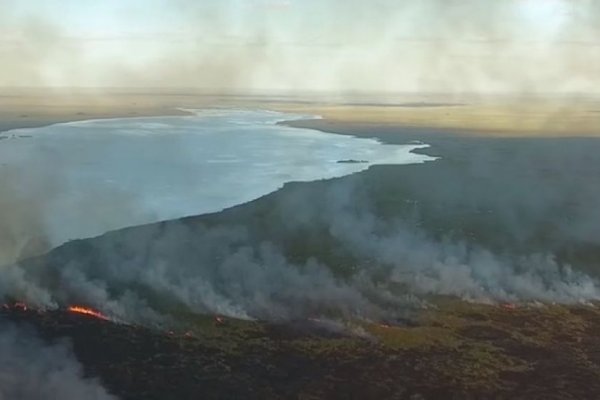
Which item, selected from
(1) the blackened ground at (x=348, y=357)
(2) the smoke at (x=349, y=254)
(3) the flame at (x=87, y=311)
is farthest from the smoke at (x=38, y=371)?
(2) the smoke at (x=349, y=254)

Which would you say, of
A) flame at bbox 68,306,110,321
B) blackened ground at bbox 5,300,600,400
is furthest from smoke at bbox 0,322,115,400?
flame at bbox 68,306,110,321

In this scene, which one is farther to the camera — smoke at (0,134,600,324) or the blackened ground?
smoke at (0,134,600,324)

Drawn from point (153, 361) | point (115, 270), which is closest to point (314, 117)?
point (115, 270)

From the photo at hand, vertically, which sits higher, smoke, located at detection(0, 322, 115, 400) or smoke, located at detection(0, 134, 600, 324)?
smoke, located at detection(0, 134, 600, 324)

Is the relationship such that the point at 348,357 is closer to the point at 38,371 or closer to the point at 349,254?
the point at 38,371

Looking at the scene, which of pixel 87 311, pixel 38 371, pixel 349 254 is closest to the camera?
pixel 38 371

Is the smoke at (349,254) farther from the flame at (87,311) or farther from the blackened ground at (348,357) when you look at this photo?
the blackened ground at (348,357)

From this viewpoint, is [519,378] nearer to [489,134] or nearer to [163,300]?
[163,300]

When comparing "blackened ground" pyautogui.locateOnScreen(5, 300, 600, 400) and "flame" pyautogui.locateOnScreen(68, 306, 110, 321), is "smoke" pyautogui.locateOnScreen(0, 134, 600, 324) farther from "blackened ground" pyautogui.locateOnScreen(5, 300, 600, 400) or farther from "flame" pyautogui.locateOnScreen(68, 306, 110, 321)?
"blackened ground" pyautogui.locateOnScreen(5, 300, 600, 400)

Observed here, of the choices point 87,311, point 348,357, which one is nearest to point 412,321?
point 348,357
